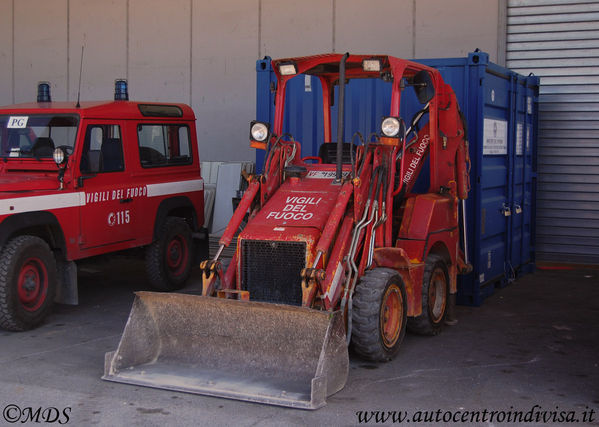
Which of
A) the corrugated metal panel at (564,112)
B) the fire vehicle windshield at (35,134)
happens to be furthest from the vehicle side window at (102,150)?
the corrugated metal panel at (564,112)

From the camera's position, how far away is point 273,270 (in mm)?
6531

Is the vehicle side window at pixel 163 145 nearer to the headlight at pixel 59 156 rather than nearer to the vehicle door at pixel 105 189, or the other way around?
the vehicle door at pixel 105 189

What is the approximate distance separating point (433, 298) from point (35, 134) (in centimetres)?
453

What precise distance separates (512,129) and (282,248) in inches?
175

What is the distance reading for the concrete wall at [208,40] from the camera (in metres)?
→ 11.6

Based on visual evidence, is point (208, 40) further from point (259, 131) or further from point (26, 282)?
point (26, 282)

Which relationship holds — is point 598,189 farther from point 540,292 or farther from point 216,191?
point 216,191

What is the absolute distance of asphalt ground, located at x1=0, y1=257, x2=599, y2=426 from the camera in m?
5.29

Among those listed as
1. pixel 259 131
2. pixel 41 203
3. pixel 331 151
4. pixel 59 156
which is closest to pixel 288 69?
pixel 259 131

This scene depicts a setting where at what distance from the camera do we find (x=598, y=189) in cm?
1120

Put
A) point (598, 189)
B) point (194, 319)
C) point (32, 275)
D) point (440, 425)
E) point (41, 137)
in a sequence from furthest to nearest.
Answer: point (598, 189) < point (41, 137) < point (32, 275) < point (194, 319) < point (440, 425)

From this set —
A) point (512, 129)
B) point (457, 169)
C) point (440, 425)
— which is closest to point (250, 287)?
point (440, 425)

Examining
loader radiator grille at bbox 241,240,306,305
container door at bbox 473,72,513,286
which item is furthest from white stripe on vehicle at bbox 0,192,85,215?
container door at bbox 473,72,513,286

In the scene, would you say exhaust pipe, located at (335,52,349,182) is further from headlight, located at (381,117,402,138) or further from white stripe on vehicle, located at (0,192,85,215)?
white stripe on vehicle, located at (0,192,85,215)
